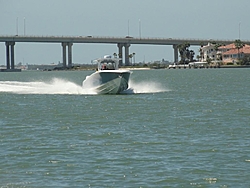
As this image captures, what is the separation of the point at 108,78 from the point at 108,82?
2.45 feet

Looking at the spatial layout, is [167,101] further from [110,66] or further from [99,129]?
[99,129]

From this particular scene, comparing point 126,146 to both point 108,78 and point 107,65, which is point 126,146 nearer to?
point 108,78

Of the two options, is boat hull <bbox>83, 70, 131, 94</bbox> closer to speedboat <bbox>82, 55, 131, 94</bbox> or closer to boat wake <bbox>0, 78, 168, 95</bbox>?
speedboat <bbox>82, 55, 131, 94</bbox>

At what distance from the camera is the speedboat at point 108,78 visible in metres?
50.6

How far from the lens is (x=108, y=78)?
50.9 meters

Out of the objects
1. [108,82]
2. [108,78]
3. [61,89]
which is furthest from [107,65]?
[61,89]

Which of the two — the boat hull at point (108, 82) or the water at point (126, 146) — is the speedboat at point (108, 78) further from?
the water at point (126, 146)

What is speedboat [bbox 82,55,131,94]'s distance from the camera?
166 ft

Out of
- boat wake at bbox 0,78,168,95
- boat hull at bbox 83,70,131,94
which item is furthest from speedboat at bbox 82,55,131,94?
boat wake at bbox 0,78,168,95

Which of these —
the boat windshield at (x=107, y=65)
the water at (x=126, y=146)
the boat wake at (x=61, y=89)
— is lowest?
the water at (x=126, y=146)

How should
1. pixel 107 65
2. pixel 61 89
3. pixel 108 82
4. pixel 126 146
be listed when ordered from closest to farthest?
pixel 126 146, pixel 108 82, pixel 107 65, pixel 61 89

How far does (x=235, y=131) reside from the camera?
2902 centimetres

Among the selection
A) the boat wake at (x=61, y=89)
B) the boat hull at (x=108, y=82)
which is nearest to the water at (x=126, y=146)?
the boat hull at (x=108, y=82)

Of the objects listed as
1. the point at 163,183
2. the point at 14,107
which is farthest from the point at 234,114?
the point at 163,183
